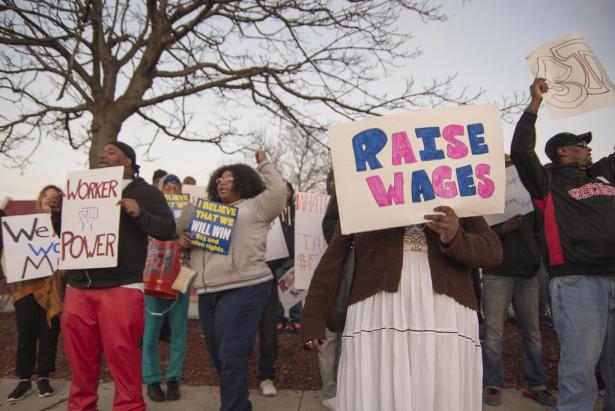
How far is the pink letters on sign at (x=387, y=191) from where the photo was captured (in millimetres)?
2041

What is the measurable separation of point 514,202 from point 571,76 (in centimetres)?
147

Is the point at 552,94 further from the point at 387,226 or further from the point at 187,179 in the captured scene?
the point at 187,179

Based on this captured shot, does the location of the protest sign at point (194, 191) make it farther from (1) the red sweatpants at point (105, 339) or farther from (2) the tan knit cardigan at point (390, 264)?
(2) the tan knit cardigan at point (390, 264)

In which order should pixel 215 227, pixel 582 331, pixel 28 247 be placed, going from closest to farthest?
pixel 582 331 < pixel 215 227 < pixel 28 247

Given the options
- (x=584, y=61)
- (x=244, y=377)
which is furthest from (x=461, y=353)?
(x=584, y=61)

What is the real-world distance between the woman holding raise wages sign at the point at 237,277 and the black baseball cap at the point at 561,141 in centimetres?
194

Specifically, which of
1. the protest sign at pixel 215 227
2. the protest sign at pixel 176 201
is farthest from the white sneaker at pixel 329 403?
the protest sign at pixel 176 201

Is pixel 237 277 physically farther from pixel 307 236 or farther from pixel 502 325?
pixel 502 325

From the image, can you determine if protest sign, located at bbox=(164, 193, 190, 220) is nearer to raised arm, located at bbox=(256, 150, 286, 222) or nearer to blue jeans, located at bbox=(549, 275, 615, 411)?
raised arm, located at bbox=(256, 150, 286, 222)

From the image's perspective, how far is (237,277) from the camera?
10.5 feet

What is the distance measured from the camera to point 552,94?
9.18 ft

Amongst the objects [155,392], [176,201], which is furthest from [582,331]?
[176,201]

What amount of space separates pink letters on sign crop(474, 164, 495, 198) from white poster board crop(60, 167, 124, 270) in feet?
7.33

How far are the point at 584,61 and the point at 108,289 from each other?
3.44 meters
